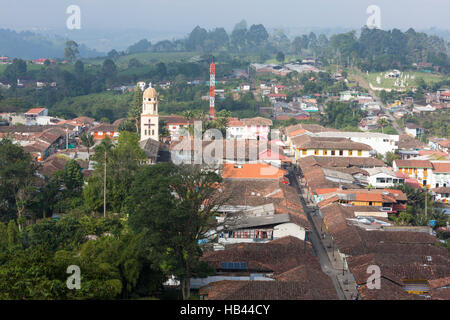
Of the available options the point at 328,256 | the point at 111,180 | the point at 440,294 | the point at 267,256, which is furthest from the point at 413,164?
the point at 440,294

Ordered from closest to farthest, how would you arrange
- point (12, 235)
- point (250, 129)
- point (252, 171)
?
point (12, 235)
point (252, 171)
point (250, 129)

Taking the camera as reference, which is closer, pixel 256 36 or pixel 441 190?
pixel 441 190

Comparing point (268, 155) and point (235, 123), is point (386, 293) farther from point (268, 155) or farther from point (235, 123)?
point (235, 123)

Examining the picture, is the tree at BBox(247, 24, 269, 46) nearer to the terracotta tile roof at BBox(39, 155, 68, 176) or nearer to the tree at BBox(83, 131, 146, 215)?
the terracotta tile roof at BBox(39, 155, 68, 176)

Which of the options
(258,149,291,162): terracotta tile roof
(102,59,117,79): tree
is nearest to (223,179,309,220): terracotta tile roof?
(258,149,291,162): terracotta tile roof

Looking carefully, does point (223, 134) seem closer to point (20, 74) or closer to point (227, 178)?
point (227, 178)

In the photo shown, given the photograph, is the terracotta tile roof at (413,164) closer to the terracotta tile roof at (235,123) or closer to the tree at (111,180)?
the terracotta tile roof at (235,123)
